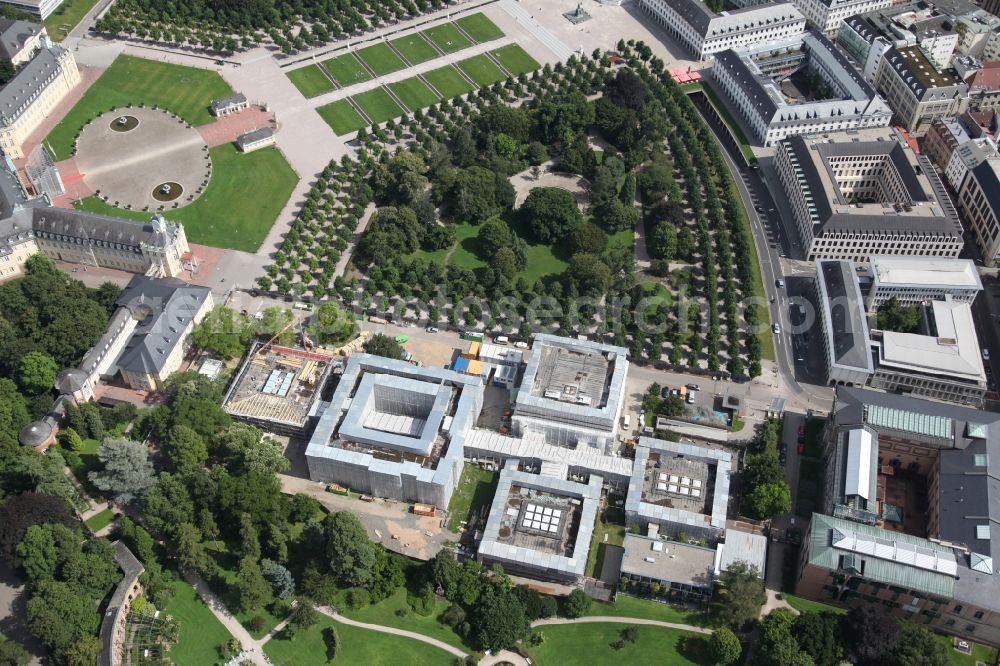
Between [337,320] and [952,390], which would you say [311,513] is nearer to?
[337,320]

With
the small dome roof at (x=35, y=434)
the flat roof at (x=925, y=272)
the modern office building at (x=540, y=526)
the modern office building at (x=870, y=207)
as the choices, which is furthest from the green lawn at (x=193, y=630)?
the modern office building at (x=870, y=207)

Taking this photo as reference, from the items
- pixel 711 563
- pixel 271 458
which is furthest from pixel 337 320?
pixel 711 563

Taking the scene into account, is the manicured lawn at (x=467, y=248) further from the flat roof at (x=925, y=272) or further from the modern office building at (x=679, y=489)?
the flat roof at (x=925, y=272)

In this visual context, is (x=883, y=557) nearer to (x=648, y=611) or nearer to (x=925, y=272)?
(x=648, y=611)

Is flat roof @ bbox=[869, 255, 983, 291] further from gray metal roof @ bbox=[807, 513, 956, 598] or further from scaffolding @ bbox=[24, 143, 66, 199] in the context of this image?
scaffolding @ bbox=[24, 143, 66, 199]

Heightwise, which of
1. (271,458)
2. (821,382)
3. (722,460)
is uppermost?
(821,382)

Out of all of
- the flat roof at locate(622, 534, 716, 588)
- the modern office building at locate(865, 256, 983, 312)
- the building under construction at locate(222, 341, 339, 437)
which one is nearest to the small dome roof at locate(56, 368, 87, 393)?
the building under construction at locate(222, 341, 339, 437)

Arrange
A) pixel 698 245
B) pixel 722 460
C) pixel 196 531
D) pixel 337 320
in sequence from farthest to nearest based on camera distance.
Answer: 1. pixel 698 245
2. pixel 337 320
3. pixel 722 460
4. pixel 196 531
